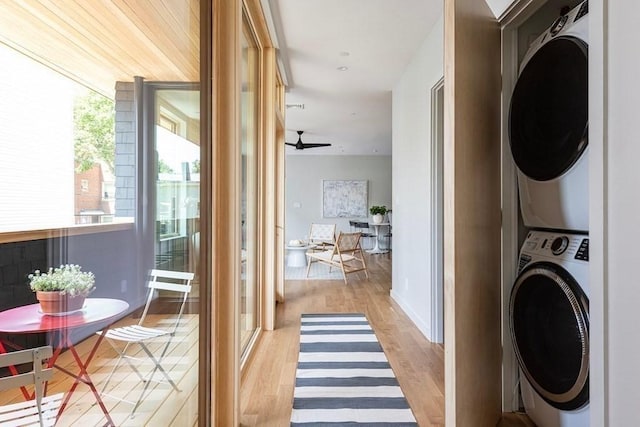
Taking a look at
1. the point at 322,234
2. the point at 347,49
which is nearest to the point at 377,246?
the point at 322,234

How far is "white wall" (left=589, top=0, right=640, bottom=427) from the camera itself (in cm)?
85

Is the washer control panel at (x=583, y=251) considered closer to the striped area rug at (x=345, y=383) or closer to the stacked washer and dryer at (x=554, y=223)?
the stacked washer and dryer at (x=554, y=223)

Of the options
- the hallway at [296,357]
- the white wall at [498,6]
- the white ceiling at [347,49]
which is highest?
the white ceiling at [347,49]

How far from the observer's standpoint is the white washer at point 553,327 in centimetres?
124

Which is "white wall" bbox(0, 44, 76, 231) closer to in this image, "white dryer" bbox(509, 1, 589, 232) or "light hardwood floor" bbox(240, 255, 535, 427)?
"light hardwood floor" bbox(240, 255, 535, 427)

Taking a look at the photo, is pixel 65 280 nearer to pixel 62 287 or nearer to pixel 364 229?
pixel 62 287

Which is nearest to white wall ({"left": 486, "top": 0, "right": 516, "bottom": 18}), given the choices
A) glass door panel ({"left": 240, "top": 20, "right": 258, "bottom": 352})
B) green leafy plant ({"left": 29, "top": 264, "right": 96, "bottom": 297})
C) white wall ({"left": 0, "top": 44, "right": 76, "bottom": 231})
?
glass door panel ({"left": 240, "top": 20, "right": 258, "bottom": 352})

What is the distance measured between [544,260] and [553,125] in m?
0.58

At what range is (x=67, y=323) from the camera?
0.69m

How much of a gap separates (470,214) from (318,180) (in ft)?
25.7

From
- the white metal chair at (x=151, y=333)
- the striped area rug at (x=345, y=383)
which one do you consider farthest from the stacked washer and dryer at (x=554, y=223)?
the white metal chair at (x=151, y=333)

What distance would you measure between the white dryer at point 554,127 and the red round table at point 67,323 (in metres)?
1.66

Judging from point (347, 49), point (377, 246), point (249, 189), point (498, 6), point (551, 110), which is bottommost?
point (377, 246)

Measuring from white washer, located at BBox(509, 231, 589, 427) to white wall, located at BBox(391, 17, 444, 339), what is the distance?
4.04 ft
